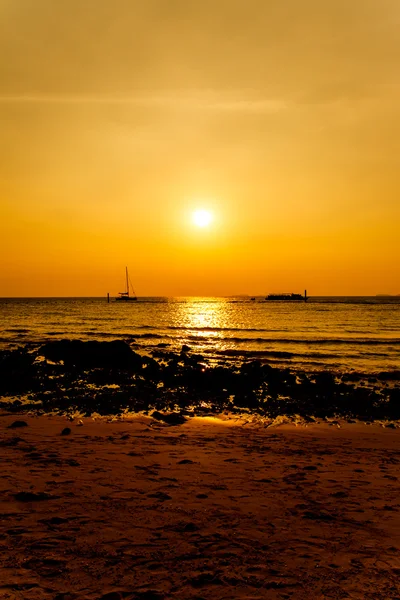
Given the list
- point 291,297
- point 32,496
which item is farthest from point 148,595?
point 291,297

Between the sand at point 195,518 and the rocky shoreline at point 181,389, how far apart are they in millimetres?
3827

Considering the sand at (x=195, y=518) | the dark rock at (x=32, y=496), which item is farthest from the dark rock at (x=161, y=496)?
the dark rock at (x=32, y=496)

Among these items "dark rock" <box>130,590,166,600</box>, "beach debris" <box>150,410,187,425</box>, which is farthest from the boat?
"dark rock" <box>130,590,166,600</box>

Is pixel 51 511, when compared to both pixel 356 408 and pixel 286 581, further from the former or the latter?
pixel 356 408

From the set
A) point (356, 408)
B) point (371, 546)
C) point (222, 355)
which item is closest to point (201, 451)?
point (371, 546)

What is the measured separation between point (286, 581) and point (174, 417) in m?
8.27

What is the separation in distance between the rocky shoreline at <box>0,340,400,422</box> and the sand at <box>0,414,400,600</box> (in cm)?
383

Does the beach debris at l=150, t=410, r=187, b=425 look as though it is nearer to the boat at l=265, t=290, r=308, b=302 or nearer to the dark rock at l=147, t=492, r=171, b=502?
the dark rock at l=147, t=492, r=171, b=502

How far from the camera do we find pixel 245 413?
1427cm

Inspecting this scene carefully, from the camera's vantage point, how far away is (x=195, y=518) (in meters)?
6.32

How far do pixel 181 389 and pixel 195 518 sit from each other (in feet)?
38.2

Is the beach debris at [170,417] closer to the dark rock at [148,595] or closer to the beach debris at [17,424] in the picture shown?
the beach debris at [17,424]

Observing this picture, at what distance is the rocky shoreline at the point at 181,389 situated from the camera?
572 inches

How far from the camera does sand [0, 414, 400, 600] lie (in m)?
4.79
